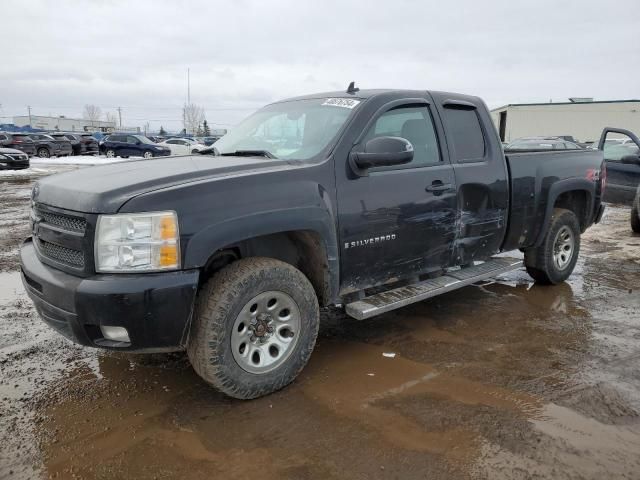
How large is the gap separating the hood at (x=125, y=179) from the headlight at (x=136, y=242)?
10cm

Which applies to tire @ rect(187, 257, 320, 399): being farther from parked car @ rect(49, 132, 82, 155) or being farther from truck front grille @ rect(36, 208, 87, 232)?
parked car @ rect(49, 132, 82, 155)

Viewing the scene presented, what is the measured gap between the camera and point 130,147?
29578mm

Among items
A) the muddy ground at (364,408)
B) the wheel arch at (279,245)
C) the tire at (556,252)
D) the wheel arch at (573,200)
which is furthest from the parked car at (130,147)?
the wheel arch at (279,245)

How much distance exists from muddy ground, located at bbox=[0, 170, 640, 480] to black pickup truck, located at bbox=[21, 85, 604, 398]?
0.37 meters

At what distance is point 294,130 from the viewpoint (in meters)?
3.84

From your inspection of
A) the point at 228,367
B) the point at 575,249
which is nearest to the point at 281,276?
the point at 228,367

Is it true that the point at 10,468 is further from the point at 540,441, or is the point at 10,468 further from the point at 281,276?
the point at 540,441

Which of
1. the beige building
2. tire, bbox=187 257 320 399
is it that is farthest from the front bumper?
the beige building

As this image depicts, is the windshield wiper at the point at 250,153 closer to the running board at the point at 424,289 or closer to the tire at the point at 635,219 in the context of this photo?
the running board at the point at 424,289

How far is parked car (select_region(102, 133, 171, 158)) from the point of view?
29.2 m

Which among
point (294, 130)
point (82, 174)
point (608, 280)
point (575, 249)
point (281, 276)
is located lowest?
point (608, 280)

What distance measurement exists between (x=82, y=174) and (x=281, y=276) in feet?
4.97

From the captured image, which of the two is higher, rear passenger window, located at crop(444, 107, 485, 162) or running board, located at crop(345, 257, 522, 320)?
rear passenger window, located at crop(444, 107, 485, 162)

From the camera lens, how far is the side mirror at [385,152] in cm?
330
